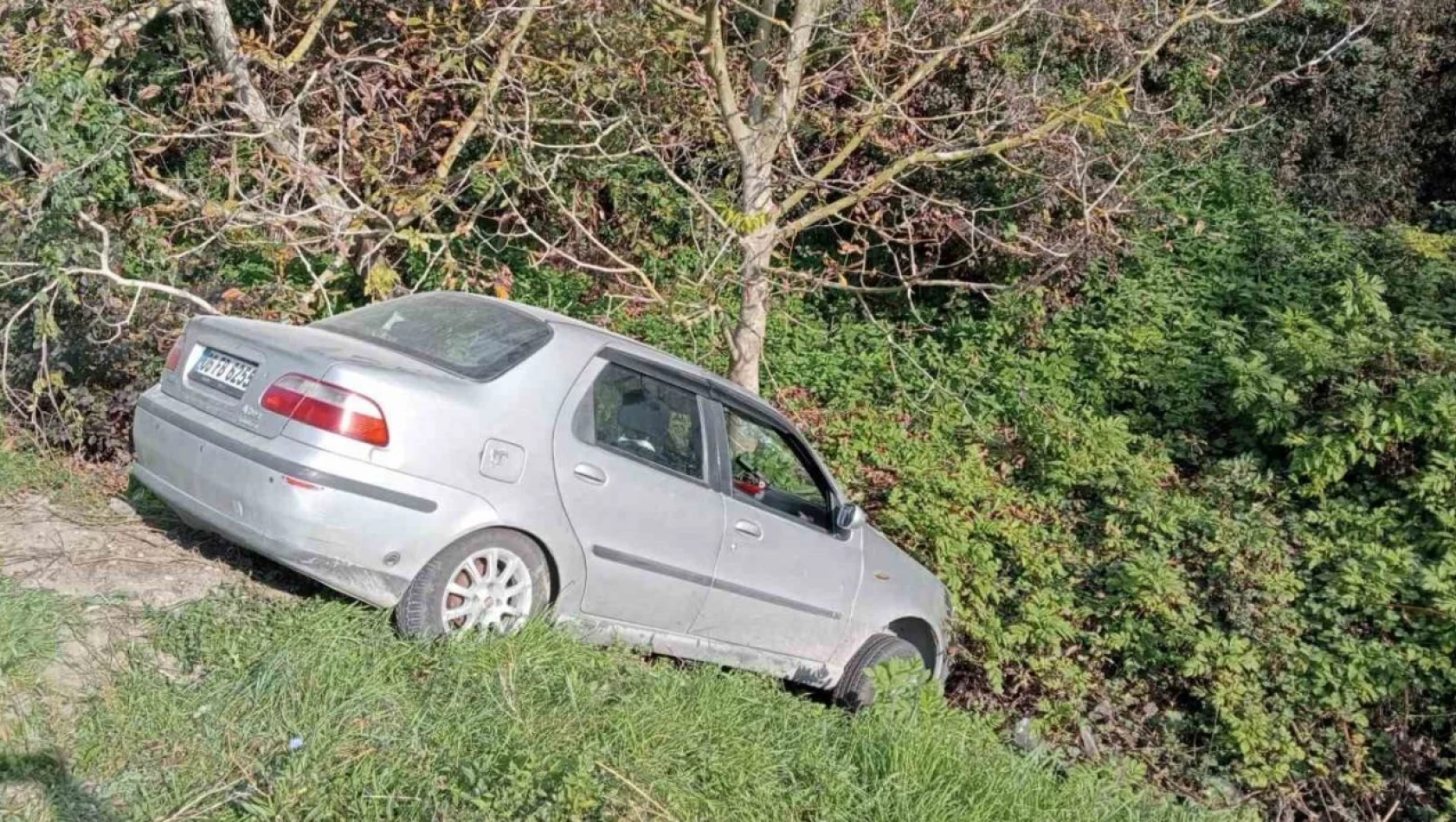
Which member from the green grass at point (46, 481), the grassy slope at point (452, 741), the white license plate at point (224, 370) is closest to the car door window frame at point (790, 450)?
the grassy slope at point (452, 741)

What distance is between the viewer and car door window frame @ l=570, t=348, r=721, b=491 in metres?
5.11

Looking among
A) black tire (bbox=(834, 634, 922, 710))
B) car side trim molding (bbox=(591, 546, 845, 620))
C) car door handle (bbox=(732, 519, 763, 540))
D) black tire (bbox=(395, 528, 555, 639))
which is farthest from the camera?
black tire (bbox=(834, 634, 922, 710))

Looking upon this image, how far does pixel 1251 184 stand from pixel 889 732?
914cm

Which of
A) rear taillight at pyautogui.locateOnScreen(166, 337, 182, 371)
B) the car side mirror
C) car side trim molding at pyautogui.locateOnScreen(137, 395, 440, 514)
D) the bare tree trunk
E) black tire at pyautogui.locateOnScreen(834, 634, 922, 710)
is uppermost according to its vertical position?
the bare tree trunk

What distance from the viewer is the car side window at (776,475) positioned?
19.7 feet

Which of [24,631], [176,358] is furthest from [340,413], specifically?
[24,631]

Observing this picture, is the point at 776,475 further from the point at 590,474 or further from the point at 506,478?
the point at 506,478

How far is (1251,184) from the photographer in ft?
38.6

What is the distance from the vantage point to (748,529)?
5648 millimetres

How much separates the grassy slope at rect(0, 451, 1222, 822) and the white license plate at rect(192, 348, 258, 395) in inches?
33.9

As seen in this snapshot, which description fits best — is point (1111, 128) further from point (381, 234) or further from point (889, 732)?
point (889, 732)

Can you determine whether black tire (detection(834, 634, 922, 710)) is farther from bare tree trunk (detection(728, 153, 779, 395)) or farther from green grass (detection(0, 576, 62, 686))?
green grass (detection(0, 576, 62, 686))

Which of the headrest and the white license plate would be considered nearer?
the white license plate

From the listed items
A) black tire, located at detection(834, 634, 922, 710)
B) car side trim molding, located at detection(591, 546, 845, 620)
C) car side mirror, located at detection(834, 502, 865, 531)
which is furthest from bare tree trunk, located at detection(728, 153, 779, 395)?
car side trim molding, located at detection(591, 546, 845, 620)
